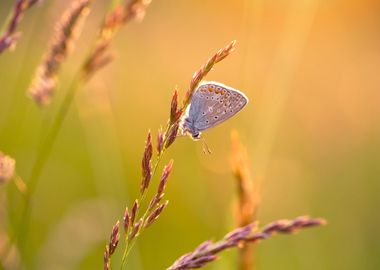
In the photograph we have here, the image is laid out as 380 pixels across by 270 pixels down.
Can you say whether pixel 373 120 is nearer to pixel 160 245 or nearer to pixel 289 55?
pixel 160 245

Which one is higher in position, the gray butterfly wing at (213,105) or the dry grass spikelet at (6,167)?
the gray butterfly wing at (213,105)

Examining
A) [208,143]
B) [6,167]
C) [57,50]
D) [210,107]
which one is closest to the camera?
[6,167]

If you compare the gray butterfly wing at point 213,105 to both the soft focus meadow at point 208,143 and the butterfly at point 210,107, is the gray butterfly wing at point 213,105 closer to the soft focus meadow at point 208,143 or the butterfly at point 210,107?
the butterfly at point 210,107

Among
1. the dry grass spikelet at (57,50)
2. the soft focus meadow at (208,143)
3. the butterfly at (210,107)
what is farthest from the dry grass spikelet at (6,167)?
the butterfly at (210,107)

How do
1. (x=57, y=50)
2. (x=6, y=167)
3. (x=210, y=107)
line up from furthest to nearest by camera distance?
(x=210, y=107) → (x=57, y=50) → (x=6, y=167)

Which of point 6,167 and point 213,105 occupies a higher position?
point 213,105

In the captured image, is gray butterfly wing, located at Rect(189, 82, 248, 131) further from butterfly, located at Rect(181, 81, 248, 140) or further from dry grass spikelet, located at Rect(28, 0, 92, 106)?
dry grass spikelet, located at Rect(28, 0, 92, 106)

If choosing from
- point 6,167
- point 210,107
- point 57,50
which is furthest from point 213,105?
point 6,167

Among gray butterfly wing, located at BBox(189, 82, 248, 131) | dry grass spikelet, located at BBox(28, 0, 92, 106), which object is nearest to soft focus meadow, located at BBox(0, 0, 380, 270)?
dry grass spikelet, located at BBox(28, 0, 92, 106)

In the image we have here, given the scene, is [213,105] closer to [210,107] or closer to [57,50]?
[210,107]
